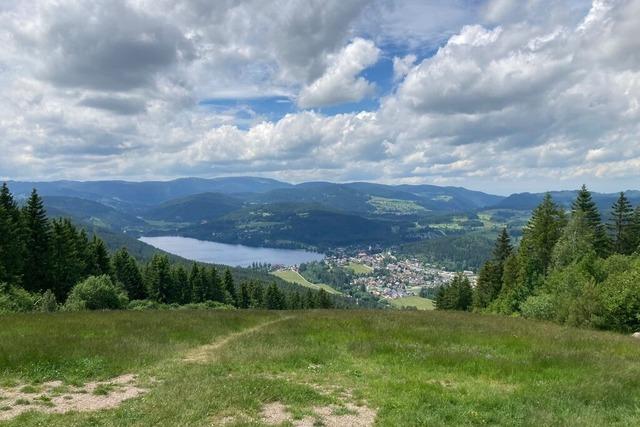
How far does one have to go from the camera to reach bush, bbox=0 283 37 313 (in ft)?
120

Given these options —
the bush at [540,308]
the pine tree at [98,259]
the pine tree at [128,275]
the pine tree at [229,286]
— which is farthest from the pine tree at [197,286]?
the bush at [540,308]

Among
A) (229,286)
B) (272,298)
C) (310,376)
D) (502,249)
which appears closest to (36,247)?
(229,286)

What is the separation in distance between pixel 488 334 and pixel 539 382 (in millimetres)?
8282

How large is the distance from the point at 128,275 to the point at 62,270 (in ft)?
78.6

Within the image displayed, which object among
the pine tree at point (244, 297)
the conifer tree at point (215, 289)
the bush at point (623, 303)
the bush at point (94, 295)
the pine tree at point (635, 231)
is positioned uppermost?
the pine tree at point (635, 231)

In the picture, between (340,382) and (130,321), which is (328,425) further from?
(130,321)

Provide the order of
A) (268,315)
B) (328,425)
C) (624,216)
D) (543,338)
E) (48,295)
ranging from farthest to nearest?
(624,216) < (48,295) < (268,315) < (543,338) < (328,425)

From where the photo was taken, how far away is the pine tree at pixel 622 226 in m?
65.6

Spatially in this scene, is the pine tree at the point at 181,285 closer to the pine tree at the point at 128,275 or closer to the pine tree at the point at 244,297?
the pine tree at the point at 128,275

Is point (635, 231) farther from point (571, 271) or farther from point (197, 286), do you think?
point (197, 286)

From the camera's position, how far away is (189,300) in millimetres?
89875

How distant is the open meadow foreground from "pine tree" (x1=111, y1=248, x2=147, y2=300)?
193 ft

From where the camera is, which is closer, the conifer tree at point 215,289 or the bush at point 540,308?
the bush at point 540,308

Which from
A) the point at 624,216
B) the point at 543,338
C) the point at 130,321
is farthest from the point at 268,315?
the point at 624,216
